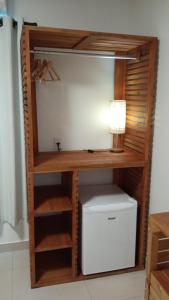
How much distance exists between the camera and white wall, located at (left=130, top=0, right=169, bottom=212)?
6.22 feet

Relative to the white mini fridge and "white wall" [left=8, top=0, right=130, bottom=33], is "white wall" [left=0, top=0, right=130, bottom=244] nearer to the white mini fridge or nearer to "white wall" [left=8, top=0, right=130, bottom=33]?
"white wall" [left=8, top=0, right=130, bottom=33]

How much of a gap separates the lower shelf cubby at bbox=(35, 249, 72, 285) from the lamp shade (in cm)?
113

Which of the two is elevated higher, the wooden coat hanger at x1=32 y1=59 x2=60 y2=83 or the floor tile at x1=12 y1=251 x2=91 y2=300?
the wooden coat hanger at x1=32 y1=59 x2=60 y2=83

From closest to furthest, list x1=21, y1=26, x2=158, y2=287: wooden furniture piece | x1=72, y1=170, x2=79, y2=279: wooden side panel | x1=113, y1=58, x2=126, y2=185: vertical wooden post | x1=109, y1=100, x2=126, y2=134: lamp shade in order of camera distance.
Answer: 1. x1=21, y1=26, x2=158, y2=287: wooden furniture piece
2. x1=72, y1=170, x2=79, y2=279: wooden side panel
3. x1=109, y1=100, x2=126, y2=134: lamp shade
4. x1=113, y1=58, x2=126, y2=185: vertical wooden post

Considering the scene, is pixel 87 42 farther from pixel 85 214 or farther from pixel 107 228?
pixel 107 228

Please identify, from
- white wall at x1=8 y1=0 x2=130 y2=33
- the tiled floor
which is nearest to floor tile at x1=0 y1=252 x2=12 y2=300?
the tiled floor

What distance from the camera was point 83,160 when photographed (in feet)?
6.82

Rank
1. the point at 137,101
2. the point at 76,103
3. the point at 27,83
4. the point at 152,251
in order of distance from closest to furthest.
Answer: the point at 152,251, the point at 27,83, the point at 137,101, the point at 76,103

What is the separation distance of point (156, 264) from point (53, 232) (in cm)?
99

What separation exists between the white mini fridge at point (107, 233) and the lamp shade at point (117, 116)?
1.95 ft

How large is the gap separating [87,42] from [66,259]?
6.00 ft

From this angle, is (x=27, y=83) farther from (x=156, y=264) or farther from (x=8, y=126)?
(x=156, y=264)

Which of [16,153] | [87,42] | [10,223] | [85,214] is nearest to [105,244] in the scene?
[85,214]

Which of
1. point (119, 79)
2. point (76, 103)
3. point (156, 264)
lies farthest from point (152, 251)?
point (119, 79)
